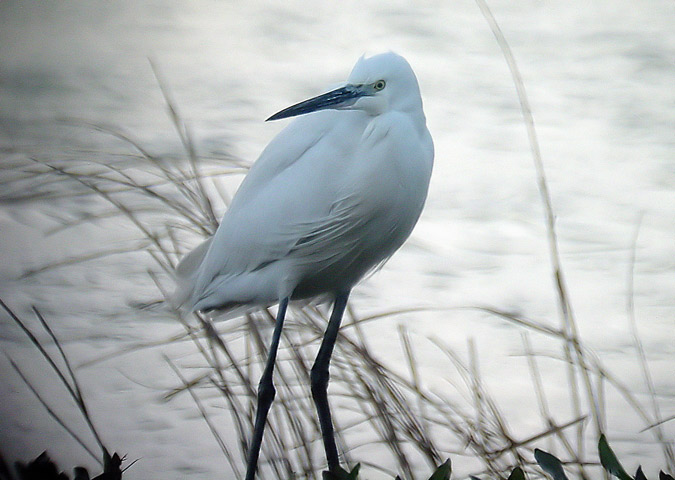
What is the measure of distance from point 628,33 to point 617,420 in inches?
150

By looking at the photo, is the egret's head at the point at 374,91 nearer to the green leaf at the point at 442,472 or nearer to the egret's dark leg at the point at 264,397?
the egret's dark leg at the point at 264,397

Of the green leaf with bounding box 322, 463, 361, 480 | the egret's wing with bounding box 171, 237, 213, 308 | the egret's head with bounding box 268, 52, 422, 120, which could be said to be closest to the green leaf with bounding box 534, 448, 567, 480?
the green leaf with bounding box 322, 463, 361, 480

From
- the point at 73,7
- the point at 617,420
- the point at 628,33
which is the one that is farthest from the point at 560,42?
the point at 617,420

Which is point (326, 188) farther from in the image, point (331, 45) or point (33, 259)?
point (331, 45)

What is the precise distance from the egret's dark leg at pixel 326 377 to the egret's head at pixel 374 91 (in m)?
0.55

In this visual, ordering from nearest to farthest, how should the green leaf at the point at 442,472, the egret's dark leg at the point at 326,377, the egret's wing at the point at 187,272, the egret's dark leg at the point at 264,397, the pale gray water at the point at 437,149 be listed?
1. the green leaf at the point at 442,472
2. the egret's dark leg at the point at 264,397
3. the egret's dark leg at the point at 326,377
4. the egret's wing at the point at 187,272
5. the pale gray water at the point at 437,149

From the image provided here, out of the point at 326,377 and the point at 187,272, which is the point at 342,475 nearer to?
the point at 326,377

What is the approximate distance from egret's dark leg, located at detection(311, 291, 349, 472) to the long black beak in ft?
1.85

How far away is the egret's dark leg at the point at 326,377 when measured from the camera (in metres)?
2.75

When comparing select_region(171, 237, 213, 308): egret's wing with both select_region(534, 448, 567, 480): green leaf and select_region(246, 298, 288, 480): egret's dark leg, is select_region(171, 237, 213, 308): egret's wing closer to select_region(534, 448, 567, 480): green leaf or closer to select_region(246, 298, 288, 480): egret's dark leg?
select_region(246, 298, 288, 480): egret's dark leg

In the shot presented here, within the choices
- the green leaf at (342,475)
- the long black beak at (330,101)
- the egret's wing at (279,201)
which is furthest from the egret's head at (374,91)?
the green leaf at (342,475)

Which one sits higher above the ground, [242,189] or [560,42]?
[560,42]

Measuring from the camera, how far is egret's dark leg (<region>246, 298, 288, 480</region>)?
103 inches

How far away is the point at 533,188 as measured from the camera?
5.10 metres
